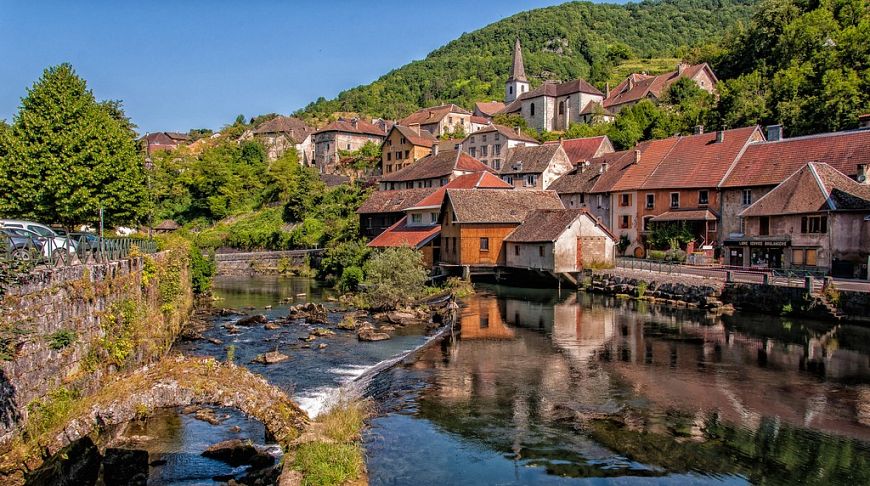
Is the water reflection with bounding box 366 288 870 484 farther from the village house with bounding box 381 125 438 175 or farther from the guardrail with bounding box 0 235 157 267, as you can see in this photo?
the village house with bounding box 381 125 438 175

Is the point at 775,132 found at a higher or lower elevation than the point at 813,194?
higher

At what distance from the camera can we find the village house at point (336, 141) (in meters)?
104

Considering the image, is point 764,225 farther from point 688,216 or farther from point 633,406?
point 633,406

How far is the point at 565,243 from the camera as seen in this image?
148 feet

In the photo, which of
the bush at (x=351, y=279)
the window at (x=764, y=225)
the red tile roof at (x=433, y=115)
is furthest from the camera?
the red tile roof at (x=433, y=115)

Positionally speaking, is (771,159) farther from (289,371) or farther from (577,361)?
(289,371)

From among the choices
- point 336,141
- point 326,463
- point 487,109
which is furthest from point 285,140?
point 326,463

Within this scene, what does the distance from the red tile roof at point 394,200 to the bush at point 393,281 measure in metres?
19.0

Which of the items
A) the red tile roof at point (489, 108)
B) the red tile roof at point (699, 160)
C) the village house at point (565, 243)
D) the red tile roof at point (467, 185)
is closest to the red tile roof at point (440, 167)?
the red tile roof at point (467, 185)

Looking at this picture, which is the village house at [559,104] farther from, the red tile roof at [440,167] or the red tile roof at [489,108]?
the red tile roof at [440,167]

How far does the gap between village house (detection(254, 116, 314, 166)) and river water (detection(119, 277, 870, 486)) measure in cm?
8104

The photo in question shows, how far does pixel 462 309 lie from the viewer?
37.4m

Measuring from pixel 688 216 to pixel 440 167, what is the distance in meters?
27.6

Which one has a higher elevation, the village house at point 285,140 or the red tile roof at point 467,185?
the village house at point 285,140
